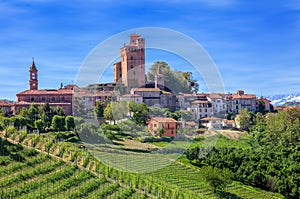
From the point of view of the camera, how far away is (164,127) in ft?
82.7

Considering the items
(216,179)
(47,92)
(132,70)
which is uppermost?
(132,70)

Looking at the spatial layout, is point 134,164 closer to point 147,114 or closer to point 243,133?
point 147,114

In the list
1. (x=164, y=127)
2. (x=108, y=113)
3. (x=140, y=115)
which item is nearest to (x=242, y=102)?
(x=140, y=115)

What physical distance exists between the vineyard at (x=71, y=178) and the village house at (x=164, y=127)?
5555mm

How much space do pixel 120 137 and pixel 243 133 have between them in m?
12.5

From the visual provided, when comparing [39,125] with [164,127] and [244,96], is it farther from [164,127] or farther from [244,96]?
[244,96]

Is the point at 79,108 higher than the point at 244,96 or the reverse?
the reverse

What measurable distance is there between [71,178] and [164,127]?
34.3 feet

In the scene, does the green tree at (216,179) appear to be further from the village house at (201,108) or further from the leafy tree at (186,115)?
the village house at (201,108)

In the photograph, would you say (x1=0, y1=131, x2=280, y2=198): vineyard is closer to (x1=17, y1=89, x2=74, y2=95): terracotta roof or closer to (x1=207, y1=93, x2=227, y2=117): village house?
(x1=207, y1=93, x2=227, y2=117): village house

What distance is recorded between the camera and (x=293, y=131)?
2897cm

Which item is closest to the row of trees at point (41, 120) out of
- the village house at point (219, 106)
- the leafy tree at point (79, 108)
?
the leafy tree at point (79, 108)

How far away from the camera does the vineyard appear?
14570 mm

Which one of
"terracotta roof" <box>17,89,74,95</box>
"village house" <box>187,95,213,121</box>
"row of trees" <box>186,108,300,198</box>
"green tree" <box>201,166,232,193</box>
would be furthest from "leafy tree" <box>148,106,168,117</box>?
"green tree" <box>201,166,232,193</box>
